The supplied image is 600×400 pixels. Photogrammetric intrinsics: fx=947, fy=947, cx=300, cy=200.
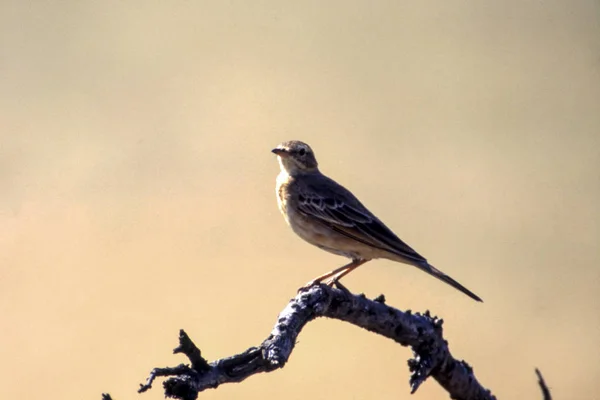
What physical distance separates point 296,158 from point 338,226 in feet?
4.34

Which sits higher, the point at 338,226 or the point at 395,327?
the point at 338,226

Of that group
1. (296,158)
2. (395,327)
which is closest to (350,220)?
(296,158)

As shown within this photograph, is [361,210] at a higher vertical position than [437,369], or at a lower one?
higher

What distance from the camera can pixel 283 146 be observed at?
8.85 metres

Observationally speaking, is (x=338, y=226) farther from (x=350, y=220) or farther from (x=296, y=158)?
(x=296, y=158)

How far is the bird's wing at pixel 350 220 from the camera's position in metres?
7.27

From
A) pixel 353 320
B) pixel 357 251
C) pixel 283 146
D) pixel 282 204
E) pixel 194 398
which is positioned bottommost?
pixel 194 398

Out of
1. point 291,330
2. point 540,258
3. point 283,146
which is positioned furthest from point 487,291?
point 291,330

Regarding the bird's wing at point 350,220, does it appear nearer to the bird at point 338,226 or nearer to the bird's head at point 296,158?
the bird at point 338,226

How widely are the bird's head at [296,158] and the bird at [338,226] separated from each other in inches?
11.6

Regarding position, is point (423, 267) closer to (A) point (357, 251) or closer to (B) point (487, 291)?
(A) point (357, 251)

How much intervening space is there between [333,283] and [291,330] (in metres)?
2.11

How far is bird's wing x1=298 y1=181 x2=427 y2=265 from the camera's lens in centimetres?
727

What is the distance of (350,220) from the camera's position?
24.9 ft
